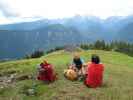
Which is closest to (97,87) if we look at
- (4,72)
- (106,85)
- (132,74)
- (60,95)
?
(106,85)

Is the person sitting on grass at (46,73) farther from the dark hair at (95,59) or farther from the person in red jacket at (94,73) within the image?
the dark hair at (95,59)

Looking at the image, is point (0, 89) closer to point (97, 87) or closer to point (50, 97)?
point (50, 97)

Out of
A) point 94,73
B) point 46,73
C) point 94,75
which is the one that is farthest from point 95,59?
point 46,73

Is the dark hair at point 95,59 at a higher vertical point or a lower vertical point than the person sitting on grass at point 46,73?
higher

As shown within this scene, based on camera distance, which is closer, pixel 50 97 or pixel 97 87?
pixel 50 97

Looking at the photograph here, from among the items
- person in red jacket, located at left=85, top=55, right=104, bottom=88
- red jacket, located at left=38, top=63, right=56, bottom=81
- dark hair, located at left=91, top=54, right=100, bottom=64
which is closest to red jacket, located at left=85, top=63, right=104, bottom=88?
person in red jacket, located at left=85, top=55, right=104, bottom=88

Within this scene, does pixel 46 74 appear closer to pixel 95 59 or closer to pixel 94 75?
pixel 94 75

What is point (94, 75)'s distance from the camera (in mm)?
28797

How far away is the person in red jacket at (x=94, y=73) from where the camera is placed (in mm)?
28797

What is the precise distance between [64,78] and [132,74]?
26.3 ft

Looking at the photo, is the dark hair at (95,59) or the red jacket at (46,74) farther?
the red jacket at (46,74)

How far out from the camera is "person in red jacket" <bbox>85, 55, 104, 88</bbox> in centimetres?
2880

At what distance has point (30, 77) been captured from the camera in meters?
32.4

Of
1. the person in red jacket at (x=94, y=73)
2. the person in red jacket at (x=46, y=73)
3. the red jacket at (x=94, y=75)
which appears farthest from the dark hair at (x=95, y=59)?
the person in red jacket at (x=46, y=73)
